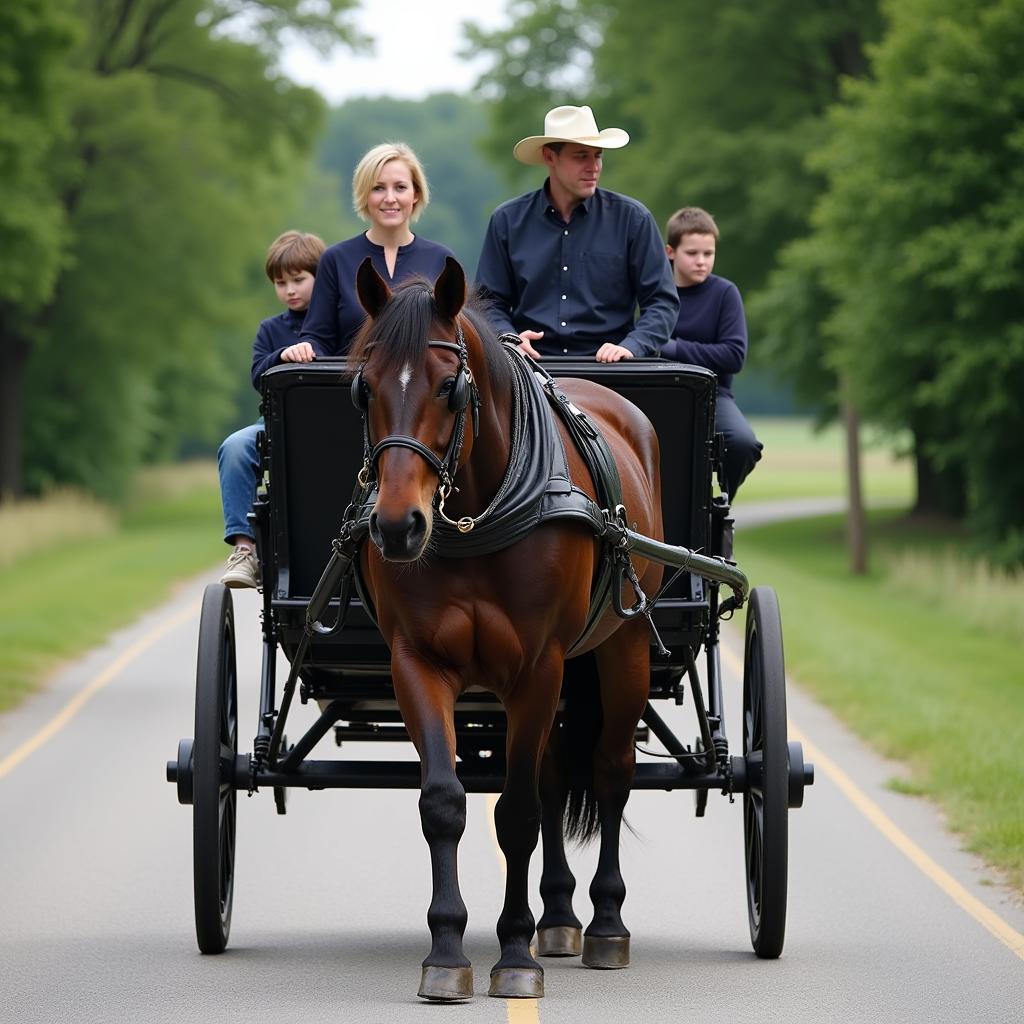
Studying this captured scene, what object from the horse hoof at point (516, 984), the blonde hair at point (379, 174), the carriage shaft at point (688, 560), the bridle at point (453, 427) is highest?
the blonde hair at point (379, 174)

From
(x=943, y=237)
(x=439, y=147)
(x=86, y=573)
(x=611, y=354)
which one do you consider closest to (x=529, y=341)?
(x=611, y=354)

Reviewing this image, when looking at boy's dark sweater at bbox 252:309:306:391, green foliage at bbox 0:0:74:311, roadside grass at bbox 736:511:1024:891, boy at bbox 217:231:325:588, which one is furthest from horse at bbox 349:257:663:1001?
green foliage at bbox 0:0:74:311

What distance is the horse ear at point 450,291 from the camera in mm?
6180

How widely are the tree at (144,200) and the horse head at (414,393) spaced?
35.0m

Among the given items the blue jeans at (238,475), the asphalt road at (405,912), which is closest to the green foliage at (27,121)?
the asphalt road at (405,912)

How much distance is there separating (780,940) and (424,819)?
1.86 metres

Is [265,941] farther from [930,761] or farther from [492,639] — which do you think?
[930,761]

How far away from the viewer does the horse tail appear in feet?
25.4

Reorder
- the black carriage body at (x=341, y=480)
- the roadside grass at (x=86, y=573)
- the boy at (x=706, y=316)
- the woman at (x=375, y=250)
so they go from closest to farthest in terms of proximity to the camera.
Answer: the black carriage body at (x=341, y=480), the woman at (x=375, y=250), the boy at (x=706, y=316), the roadside grass at (x=86, y=573)

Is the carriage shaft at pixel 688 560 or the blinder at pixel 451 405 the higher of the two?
the blinder at pixel 451 405

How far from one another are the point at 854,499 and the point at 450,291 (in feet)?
85.3

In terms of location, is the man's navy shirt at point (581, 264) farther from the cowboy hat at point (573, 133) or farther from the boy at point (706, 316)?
the boy at point (706, 316)

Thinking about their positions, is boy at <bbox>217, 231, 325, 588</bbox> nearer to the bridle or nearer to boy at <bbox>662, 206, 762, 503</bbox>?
the bridle

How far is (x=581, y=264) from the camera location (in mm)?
8125
